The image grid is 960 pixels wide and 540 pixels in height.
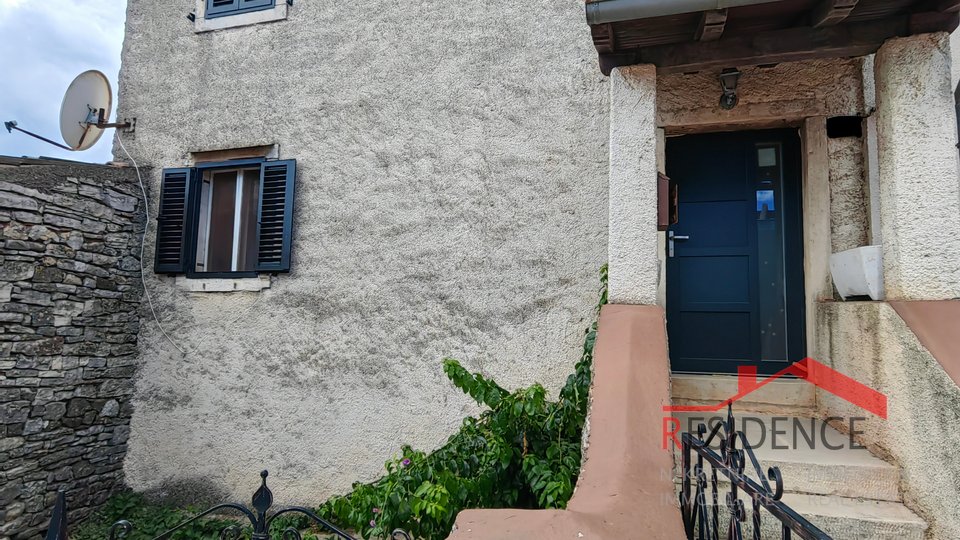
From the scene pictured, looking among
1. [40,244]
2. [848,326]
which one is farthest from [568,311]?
[40,244]

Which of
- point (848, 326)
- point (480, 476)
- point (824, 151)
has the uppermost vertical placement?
point (824, 151)

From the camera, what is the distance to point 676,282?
13.2 feet

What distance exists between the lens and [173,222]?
5.28 m

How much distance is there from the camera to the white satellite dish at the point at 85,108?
539cm

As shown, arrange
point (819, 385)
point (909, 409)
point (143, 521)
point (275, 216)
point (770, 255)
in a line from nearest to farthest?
point (909, 409)
point (819, 385)
point (770, 255)
point (143, 521)
point (275, 216)

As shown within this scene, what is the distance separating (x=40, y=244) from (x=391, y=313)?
309 cm

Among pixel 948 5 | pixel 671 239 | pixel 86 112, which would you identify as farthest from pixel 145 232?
pixel 948 5

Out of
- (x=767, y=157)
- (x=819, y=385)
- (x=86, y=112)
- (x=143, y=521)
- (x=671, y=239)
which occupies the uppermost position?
(x=86, y=112)

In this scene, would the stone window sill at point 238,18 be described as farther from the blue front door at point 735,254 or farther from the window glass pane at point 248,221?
the blue front door at point 735,254

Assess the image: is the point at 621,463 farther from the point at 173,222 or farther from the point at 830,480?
the point at 173,222

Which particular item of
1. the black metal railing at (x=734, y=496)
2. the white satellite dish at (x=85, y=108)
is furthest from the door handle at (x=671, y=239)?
the white satellite dish at (x=85, y=108)

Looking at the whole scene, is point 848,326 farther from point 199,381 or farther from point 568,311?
point 199,381

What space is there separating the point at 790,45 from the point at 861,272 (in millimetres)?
1347

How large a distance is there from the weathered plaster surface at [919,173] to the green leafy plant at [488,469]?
1763mm
